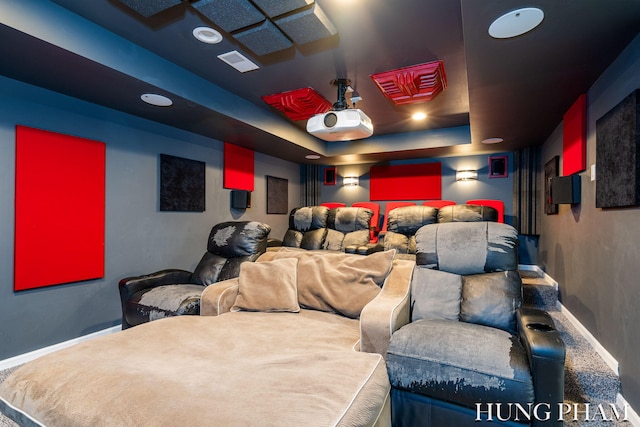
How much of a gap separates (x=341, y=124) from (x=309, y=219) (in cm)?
197

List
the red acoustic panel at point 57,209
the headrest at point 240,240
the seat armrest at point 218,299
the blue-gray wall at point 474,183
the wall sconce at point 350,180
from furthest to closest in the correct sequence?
1. the wall sconce at point 350,180
2. the blue-gray wall at point 474,183
3. the headrest at point 240,240
4. the red acoustic panel at point 57,209
5. the seat armrest at point 218,299

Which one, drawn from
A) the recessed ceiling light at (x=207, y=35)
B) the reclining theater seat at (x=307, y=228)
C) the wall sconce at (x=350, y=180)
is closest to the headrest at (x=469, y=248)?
the recessed ceiling light at (x=207, y=35)

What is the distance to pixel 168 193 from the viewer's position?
3.57m

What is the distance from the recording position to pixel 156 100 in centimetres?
281

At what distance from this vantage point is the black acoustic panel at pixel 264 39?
6.68 ft

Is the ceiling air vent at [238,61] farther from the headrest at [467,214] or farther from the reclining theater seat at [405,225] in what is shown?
the headrest at [467,214]

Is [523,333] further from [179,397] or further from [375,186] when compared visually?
[375,186]

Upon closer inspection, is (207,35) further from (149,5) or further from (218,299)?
(218,299)

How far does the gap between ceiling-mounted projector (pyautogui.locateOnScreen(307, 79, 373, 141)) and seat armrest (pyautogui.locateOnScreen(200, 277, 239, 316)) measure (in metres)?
1.69

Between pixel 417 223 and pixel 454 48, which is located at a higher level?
pixel 454 48

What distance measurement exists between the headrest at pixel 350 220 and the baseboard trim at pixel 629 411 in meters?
2.94

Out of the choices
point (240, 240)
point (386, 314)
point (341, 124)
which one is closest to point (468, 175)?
point (341, 124)

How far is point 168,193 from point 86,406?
2912mm

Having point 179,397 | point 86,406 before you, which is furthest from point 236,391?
point 86,406
